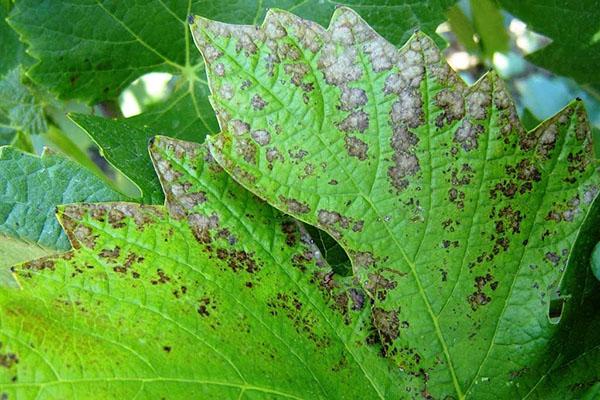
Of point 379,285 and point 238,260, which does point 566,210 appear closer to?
point 379,285

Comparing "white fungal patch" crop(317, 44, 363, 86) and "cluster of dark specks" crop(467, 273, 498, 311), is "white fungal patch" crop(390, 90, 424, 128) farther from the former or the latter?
"cluster of dark specks" crop(467, 273, 498, 311)

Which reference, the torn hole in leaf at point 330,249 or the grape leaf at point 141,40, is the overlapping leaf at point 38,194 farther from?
the torn hole in leaf at point 330,249

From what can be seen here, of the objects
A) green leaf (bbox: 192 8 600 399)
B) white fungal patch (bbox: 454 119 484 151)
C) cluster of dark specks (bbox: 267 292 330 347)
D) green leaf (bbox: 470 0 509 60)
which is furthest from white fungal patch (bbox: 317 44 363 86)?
green leaf (bbox: 470 0 509 60)

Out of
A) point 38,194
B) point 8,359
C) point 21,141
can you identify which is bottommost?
point 8,359

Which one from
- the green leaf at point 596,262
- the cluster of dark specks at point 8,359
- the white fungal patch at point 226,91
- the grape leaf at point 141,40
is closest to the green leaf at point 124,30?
the grape leaf at point 141,40

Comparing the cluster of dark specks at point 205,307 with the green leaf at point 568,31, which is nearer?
the cluster of dark specks at point 205,307

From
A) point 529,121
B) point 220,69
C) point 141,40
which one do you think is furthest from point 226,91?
point 529,121
